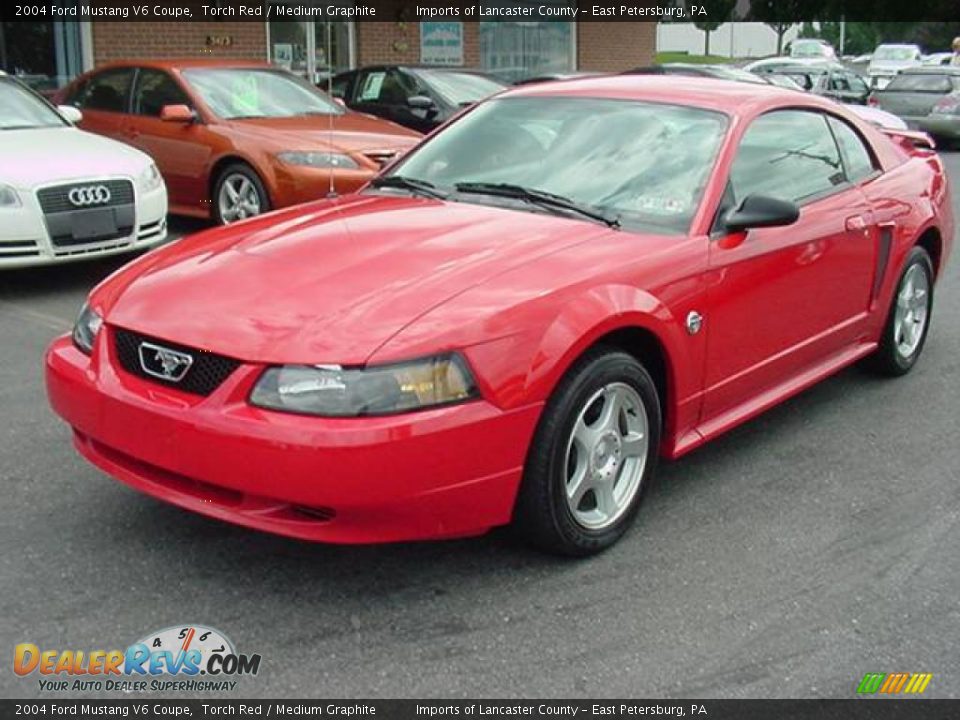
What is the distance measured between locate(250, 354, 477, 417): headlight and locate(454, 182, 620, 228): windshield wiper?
1.15 metres

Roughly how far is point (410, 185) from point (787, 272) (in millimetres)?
1537

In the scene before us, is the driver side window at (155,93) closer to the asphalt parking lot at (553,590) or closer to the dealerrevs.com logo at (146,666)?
the asphalt parking lot at (553,590)

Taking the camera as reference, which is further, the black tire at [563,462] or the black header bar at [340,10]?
the black header bar at [340,10]

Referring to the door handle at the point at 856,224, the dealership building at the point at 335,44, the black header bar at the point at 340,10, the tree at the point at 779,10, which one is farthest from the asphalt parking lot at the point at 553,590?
the tree at the point at 779,10

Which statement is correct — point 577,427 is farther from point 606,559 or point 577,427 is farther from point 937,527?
point 937,527

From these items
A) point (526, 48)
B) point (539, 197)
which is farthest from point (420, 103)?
point (526, 48)

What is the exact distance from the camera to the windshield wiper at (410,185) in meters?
4.45

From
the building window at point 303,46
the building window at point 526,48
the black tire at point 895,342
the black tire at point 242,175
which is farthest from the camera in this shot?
the building window at point 526,48

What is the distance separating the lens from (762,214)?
3.98 metres

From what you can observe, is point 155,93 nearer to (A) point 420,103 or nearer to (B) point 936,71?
(A) point 420,103

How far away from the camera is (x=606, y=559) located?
3.63 m

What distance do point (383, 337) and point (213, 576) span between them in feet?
3.17
